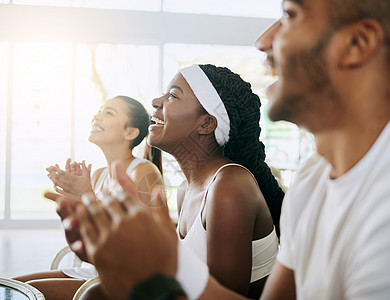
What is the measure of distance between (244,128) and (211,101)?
0.71 feet

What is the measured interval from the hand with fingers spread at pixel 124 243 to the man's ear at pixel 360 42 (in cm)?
46

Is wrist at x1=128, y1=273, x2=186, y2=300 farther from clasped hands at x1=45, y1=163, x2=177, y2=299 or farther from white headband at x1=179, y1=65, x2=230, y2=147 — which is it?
white headband at x1=179, y1=65, x2=230, y2=147

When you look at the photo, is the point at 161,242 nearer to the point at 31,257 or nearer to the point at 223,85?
the point at 223,85

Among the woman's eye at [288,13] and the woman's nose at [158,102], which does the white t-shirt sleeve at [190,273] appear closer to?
the woman's eye at [288,13]

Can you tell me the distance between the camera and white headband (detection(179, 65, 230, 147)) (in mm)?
1988

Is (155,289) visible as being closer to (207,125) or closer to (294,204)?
(294,204)

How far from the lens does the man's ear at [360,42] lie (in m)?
0.79

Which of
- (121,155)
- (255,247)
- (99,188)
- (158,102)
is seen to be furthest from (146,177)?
(255,247)

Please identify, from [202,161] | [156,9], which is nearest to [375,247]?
[202,161]

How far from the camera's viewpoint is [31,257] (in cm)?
490

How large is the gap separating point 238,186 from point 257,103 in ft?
2.12

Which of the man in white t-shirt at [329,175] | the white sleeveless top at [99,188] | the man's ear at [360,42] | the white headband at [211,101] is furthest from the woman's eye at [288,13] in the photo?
the white sleeveless top at [99,188]

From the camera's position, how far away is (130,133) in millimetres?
3279

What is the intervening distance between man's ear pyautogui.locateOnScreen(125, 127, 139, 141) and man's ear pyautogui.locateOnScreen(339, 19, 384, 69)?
2565mm
